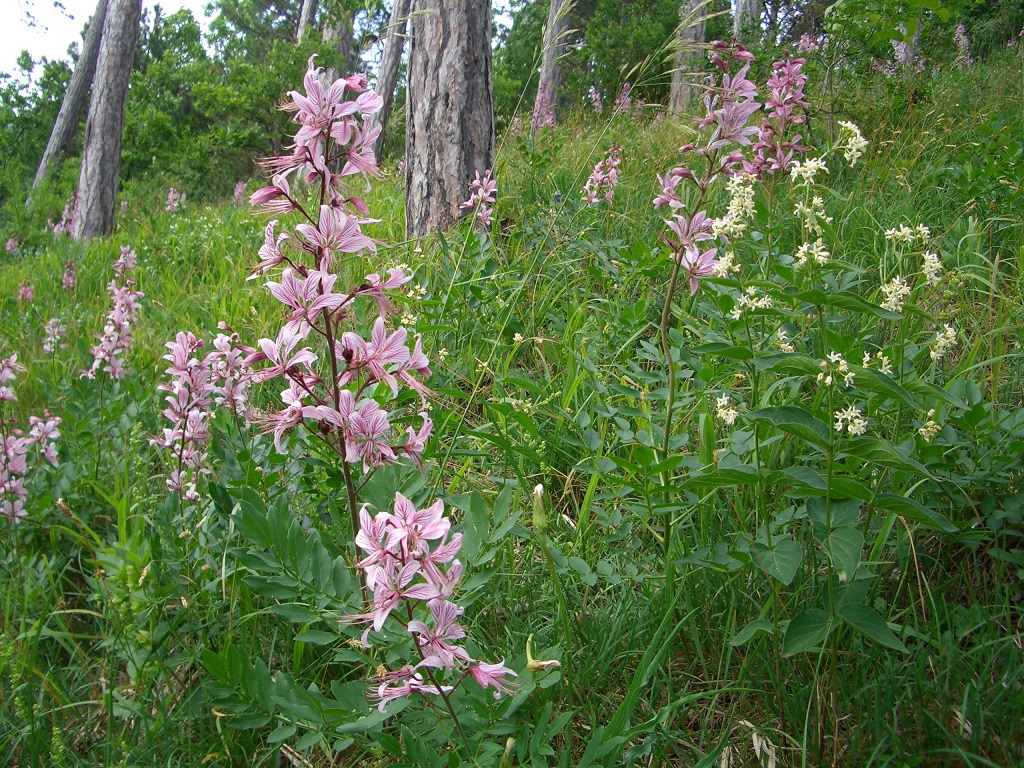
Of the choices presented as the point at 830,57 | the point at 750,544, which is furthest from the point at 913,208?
the point at 750,544

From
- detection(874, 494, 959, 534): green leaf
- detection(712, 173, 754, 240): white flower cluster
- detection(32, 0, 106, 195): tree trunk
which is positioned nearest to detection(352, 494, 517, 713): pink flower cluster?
detection(874, 494, 959, 534): green leaf

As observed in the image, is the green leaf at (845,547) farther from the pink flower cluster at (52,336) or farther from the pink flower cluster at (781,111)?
the pink flower cluster at (52,336)

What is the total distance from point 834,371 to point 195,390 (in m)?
1.93

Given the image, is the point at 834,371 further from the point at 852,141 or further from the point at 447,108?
the point at 447,108

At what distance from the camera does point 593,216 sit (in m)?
3.77

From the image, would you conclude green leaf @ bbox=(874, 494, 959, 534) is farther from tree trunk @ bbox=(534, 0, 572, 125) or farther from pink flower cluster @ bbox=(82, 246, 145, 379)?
pink flower cluster @ bbox=(82, 246, 145, 379)

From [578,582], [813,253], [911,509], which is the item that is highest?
[813,253]

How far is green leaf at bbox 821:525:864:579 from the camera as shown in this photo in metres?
1.23

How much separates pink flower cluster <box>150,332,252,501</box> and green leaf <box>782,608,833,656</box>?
1.71 meters

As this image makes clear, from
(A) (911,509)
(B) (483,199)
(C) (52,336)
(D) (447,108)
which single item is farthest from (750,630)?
(C) (52,336)

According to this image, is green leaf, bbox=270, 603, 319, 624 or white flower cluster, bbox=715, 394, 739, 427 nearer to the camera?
green leaf, bbox=270, 603, 319, 624

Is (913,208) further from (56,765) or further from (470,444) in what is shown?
(56,765)

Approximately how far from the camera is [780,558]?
1.32 metres

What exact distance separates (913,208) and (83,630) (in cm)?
405
